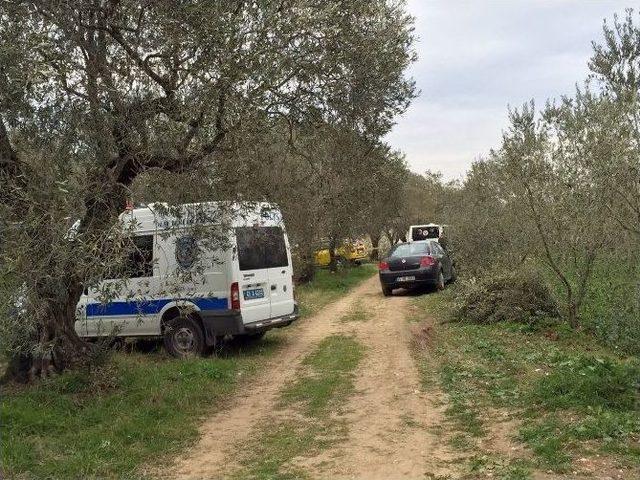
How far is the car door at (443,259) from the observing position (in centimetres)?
1867

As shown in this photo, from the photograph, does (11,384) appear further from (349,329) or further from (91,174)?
(349,329)

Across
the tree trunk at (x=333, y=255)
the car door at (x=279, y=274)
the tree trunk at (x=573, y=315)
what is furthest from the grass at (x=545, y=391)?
the tree trunk at (x=333, y=255)

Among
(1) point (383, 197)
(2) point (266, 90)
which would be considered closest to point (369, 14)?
(2) point (266, 90)

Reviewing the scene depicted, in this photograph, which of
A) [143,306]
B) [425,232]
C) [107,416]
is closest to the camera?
[107,416]

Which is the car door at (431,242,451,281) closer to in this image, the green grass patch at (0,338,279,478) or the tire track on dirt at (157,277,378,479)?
the tire track on dirt at (157,277,378,479)

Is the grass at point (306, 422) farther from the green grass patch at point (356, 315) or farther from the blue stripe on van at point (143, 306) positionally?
the green grass patch at point (356, 315)

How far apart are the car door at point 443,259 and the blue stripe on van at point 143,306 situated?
10.0 m

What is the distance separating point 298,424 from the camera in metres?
6.59

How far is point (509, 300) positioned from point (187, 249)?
6.90 meters

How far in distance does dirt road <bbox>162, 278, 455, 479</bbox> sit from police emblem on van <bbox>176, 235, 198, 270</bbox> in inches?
72.5

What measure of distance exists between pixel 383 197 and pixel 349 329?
62.0 ft

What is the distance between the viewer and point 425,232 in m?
29.8

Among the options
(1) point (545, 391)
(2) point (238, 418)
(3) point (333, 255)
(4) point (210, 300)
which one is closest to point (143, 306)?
(4) point (210, 300)

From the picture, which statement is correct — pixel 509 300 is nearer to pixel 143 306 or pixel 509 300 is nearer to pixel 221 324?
pixel 221 324
